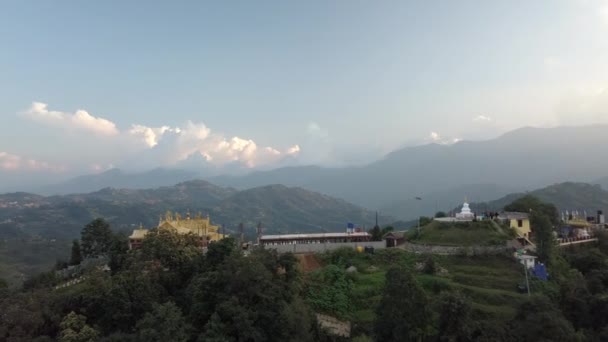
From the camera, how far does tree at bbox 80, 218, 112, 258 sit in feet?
174

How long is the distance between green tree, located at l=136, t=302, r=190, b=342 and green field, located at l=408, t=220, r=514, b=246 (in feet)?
103

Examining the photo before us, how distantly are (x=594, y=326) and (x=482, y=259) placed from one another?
12420 millimetres

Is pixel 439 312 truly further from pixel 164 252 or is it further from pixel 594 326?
pixel 164 252

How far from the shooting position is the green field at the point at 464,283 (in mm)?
36500

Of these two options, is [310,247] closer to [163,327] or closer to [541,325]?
[163,327]

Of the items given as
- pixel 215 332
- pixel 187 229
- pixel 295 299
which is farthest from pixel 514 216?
pixel 215 332

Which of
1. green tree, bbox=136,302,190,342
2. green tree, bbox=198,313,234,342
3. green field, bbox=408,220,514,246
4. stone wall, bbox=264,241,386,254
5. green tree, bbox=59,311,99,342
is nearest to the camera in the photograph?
green tree, bbox=136,302,190,342

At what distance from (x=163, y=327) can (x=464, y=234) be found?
36143 mm

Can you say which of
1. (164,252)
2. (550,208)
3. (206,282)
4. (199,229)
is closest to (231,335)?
(206,282)

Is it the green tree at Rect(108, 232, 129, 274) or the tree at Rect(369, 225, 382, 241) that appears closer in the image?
the green tree at Rect(108, 232, 129, 274)

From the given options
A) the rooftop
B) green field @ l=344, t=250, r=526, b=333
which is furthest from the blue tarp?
the rooftop

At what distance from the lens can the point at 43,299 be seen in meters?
36.2

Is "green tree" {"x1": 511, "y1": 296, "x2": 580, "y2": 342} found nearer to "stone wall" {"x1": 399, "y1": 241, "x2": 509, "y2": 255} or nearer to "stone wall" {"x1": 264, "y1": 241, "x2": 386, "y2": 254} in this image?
"stone wall" {"x1": 399, "y1": 241, "x2": 509, "y2": 255}

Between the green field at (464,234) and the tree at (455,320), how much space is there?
64.9 ft
